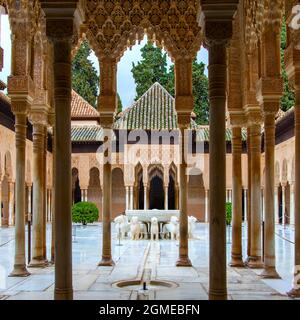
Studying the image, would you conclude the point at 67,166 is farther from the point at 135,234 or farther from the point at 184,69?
the point at 135,234

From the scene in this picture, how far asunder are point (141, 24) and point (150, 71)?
3963cm

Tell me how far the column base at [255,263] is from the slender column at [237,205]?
0.18 metres

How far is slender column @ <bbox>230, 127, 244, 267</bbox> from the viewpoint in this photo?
37.8ft

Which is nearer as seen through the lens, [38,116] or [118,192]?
[38,116]

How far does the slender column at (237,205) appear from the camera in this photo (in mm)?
11531

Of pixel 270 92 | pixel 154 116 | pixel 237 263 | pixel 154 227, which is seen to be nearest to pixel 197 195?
pixel 154 116

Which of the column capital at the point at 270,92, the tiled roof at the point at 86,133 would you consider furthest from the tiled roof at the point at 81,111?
the column capital at the point at 270,92

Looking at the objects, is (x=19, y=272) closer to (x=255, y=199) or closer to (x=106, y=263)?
(x=106, y=263)

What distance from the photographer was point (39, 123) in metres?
11.3

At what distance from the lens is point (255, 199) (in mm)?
11234

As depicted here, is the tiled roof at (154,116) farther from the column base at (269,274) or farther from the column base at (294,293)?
the column base at (294,293)

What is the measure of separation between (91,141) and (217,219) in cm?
3091

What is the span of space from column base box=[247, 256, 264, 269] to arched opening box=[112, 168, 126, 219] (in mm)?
26904
